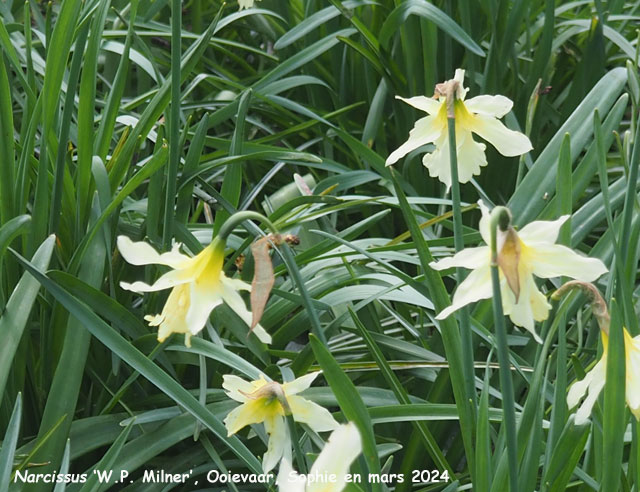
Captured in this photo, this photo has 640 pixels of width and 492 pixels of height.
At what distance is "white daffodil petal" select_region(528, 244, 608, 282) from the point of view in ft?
2.56

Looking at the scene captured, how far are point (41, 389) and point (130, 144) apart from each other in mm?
452

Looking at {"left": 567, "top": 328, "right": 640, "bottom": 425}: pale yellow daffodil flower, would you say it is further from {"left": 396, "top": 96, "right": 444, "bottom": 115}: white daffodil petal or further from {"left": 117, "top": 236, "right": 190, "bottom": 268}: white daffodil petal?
{"left": 117, "top": 236, "right": 190, "bottom": 268}: white daffodil petal

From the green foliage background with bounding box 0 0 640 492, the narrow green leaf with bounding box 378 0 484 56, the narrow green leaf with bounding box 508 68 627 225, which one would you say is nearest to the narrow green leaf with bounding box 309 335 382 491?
the green foliage background with bounding box 0 0 640 492

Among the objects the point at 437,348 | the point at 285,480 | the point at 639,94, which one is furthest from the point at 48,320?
the point at 639,94

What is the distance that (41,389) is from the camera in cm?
145

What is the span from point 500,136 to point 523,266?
0.26 m

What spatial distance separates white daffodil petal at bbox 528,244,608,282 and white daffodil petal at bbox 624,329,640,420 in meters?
0.15

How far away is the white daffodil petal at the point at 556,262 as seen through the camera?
2.56 ft

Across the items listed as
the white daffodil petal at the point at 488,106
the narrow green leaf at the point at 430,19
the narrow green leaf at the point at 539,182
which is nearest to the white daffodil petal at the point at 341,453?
the white daffodil petal at the point at 488,106

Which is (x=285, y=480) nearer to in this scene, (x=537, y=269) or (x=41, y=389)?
(x=537, y=269)

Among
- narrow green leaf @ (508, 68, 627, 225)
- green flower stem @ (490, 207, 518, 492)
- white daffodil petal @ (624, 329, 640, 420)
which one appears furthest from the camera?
narrow green leaf @ (508, 68, 627, 225)

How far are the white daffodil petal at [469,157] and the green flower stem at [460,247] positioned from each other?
37 mm

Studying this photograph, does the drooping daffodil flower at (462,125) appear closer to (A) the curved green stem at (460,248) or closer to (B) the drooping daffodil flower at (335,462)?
(A) the curved green stem at (460,248)

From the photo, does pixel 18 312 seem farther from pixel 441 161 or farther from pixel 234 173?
pixel 441 161
